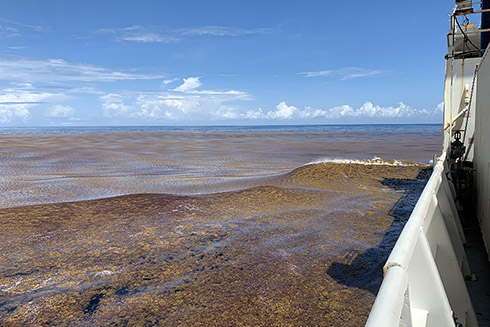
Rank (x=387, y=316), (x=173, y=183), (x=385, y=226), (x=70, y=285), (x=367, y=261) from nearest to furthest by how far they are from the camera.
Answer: (x=387, y=316) → (x=70, y=285) → (x=367, y=261) → (x=385, y=226) → (x=173, y=183)

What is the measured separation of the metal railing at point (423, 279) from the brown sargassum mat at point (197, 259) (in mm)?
859

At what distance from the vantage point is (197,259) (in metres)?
4.40

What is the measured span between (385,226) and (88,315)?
183 inches

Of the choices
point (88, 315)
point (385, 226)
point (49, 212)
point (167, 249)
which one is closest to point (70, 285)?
point (88, 315)

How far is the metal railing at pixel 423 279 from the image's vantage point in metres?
1.13

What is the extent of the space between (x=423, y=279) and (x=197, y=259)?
10.1 ft

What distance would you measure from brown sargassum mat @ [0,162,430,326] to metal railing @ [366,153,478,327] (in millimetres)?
859

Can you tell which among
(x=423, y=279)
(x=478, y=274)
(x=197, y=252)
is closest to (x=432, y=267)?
(x=423, y=279)

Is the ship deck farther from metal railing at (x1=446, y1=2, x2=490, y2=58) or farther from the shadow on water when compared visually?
metal railing at (x1=446, y1=2, x2=490, y2=58)

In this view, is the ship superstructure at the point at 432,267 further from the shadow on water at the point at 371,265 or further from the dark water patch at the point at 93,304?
the dark water patch at the point at 93,304

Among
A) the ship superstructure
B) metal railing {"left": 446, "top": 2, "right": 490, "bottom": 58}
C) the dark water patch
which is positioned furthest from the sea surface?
metal railing {"left": 446, "top": 2, "right": 490, "bottom": 58}

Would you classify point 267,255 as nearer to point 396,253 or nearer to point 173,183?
point 396,253

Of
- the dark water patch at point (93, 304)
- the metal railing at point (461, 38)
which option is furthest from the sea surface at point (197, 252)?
the metal railing at point (461, 38)

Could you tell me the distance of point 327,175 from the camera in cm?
1021
